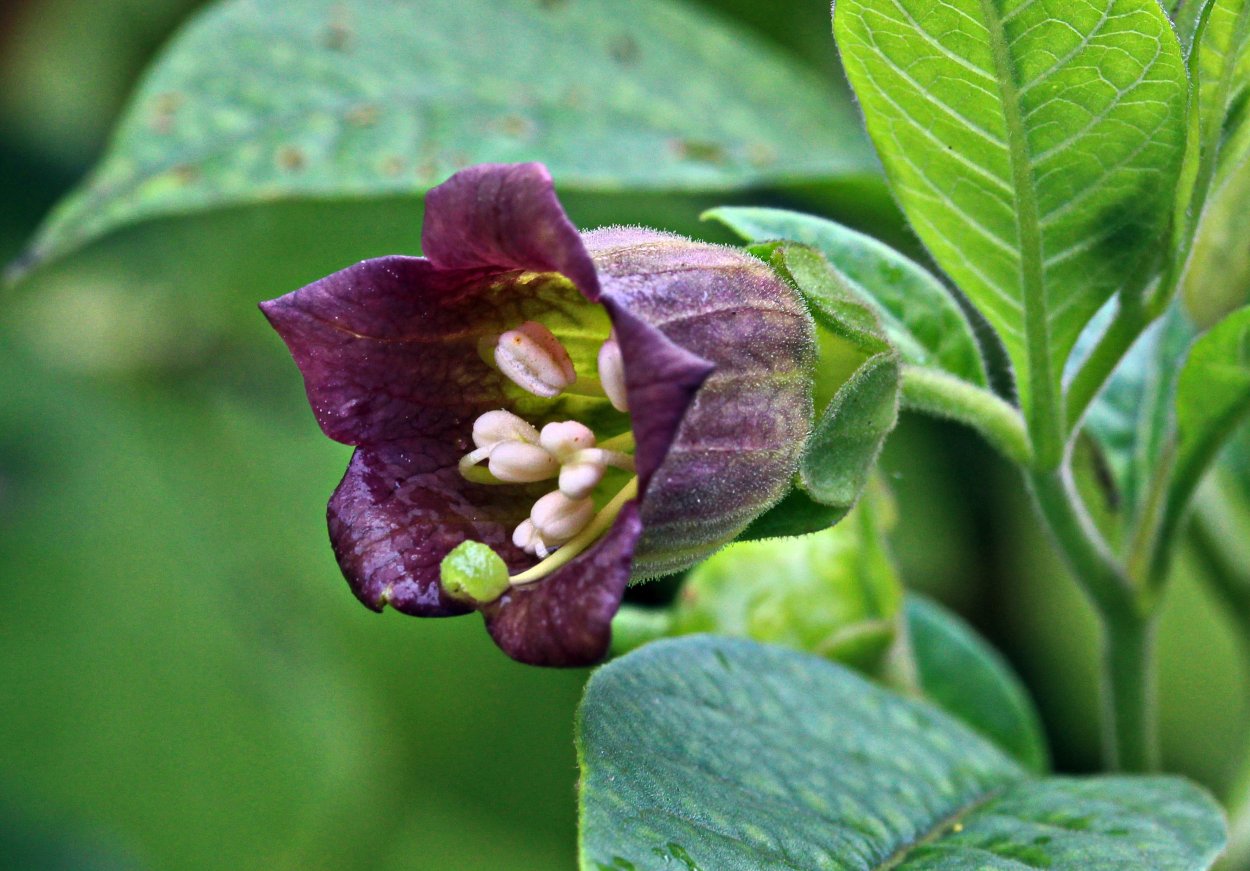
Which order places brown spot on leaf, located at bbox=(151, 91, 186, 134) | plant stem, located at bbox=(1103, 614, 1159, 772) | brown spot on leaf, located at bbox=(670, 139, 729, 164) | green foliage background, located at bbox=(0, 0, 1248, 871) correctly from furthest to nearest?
green foliage background, located at bbox=(0, 0, 1248, 871), brown spot on leaf, located at bbox=(670, 139, 729, 164), brown spot on leaf, located at bbox=(151, 91, 186, 134), plant stem, located at bbox=(1103, 614, 1159, 772)

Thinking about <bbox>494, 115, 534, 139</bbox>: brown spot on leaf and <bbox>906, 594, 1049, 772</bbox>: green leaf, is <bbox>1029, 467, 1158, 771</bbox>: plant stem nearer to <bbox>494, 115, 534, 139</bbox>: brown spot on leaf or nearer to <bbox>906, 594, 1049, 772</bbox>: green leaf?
<bbox>906, 594, 1049, 772</bbox>: green leaf

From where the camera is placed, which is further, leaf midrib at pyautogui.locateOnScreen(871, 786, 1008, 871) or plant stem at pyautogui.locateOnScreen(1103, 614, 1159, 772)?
plant stem at pyautogui.locateOnScreen(1103, 614, 1159, 772)

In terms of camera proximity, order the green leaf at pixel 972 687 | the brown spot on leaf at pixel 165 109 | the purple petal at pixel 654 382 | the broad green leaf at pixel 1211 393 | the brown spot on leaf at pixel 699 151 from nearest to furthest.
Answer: the purple petal at pixel 654 382
the broad green leaf at pixel 1211 393
the green leaf at pixel 972 687
the brown spot on leaf at pixel 165 109
the brown spot on leaf at pixel 699 151

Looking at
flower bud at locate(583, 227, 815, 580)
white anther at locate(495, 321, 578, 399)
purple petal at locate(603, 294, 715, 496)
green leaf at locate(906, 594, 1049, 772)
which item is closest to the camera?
purple petal at locate(603, 294, 715, 496)

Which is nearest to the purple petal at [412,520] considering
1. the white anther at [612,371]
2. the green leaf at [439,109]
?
the white anther at [612,371]

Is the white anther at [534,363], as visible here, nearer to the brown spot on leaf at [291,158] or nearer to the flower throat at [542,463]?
the flower throat at [542,463]

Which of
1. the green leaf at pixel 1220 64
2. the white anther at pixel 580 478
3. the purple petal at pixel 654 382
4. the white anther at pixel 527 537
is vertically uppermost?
the green leaf at pixel 1220 64

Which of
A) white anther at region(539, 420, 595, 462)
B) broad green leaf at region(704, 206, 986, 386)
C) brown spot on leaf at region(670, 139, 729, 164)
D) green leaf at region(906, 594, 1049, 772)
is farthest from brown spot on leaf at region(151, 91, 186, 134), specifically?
green leaf at region(906, 594, 1049, 772)
